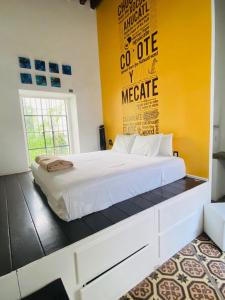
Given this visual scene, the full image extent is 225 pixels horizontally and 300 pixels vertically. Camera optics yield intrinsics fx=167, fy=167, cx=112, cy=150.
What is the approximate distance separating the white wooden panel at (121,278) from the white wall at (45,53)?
268 centimetres

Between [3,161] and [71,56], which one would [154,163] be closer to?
[3,161]

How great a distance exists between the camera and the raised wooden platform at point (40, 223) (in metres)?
1.03

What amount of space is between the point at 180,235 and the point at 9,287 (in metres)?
1.49

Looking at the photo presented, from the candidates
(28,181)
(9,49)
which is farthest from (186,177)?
(9,49)

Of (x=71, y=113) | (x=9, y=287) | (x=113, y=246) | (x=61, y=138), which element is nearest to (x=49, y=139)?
(x=61, y=138)

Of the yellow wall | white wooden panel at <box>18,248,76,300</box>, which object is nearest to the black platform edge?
white wooden panel at <box>18,248,76,300</box>

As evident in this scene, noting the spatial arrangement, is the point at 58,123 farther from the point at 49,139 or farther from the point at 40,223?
the point at 40,223

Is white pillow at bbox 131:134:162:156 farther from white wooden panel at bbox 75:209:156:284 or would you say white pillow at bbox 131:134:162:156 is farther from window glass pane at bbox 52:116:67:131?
window glass pane at bbox 52:116:67:131

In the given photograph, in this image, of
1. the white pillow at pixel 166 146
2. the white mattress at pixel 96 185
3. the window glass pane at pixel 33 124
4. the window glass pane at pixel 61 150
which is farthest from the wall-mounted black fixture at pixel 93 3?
the white mattress at pixel 96 185

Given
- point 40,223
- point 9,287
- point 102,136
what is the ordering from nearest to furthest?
1. point 9,287
2. point 40,223
3. point 102,136

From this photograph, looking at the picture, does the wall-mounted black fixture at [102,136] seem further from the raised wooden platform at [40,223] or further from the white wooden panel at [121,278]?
→ the white wooden panel at [121,278]

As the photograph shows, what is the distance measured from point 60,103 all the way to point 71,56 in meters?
1.02

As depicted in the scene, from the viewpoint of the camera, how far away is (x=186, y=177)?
2248mm

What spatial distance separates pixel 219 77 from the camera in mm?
2426
